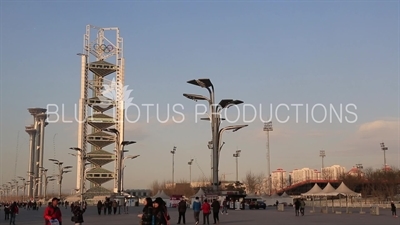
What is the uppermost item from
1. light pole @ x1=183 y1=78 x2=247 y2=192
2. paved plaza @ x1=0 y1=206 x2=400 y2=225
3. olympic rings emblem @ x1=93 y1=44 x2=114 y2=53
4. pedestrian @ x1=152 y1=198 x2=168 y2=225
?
olympic rings emblem @ x1=93 y1=44 x2=114 y2=53

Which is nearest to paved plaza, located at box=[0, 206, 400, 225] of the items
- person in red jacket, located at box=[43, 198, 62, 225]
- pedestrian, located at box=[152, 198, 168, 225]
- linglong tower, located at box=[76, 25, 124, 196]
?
pedestrian, located at box=[152, 198, 168, 225]

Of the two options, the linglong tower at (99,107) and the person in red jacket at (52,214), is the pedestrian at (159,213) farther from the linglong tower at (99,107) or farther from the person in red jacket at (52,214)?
the linglong tower at (99,107)

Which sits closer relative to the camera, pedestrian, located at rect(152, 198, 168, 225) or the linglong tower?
pedestrian, located at rect(152, 198, 168, 225)

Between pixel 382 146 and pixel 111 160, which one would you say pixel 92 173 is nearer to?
pixel 111 160

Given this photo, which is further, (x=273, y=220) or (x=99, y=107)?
(x=99, y=107)

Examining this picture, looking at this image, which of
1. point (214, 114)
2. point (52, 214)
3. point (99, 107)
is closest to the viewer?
point (52, 214)

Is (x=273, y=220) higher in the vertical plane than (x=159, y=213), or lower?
lower

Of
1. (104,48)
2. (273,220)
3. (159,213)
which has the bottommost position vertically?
(273,220)

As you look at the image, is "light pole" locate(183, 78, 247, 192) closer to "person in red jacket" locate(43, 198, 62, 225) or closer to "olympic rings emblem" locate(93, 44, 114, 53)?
"person in red jacket" locate(43, 198, 62, 225)

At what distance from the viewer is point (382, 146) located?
3691 inches

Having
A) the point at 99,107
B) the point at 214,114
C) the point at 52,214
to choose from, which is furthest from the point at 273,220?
the point at 99,107

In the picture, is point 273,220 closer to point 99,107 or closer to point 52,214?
point 52,214

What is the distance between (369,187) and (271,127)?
843 inches

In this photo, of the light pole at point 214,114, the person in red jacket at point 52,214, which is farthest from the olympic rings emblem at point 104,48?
the person in red jacket at point 52,214
